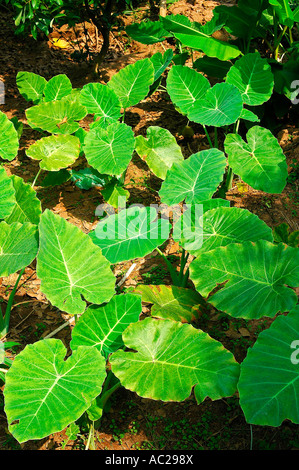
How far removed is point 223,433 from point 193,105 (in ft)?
6.21

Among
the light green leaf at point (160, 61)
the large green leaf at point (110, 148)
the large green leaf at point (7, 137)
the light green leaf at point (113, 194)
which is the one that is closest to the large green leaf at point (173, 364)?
the large green leaf at point (110, 148)

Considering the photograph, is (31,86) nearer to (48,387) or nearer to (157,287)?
(157,287)


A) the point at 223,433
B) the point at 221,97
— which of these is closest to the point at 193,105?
the point at 221,97

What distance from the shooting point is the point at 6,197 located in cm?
221

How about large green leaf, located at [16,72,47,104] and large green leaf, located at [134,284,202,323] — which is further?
large green leaf, located at [16,72,47,104]

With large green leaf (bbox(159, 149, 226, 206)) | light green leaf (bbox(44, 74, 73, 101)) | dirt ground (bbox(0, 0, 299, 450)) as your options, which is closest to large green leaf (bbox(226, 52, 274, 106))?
dirt ground (bbox(0, 0, 299, 450))

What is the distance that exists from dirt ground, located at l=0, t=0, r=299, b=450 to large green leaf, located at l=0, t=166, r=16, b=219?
0.57 m

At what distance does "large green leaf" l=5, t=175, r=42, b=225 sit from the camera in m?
2.40

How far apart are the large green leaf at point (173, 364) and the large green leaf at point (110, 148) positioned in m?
1.02

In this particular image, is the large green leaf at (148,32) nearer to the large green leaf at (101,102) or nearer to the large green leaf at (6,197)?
the large green leaf at (101,102)

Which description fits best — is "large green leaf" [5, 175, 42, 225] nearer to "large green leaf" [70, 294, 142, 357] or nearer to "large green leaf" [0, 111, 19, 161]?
"large green leaf" [0, 111, 19, 161]

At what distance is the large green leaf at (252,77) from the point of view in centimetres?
294

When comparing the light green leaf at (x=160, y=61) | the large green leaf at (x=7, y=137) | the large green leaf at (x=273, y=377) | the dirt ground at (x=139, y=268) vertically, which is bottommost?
the dirt ground at (x=139, y=268)

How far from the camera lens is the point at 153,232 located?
226 cm
